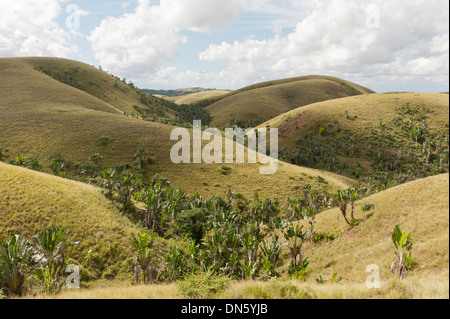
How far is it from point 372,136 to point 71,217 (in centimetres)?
11305

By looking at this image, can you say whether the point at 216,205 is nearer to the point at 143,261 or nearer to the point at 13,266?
the point at 143,261

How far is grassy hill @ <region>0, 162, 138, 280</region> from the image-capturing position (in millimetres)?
26766

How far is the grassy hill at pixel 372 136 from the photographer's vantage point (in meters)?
90.1

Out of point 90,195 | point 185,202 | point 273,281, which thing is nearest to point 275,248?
point 273,281

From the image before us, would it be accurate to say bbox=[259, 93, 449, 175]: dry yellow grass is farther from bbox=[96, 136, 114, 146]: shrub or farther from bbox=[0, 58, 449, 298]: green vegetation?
bbox=[96, 136, 114, 146]: shrub

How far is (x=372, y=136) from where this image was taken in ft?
351

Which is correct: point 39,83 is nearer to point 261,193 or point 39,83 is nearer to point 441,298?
point 261,193

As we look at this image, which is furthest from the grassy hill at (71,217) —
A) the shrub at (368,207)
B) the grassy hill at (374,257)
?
the shrub at (368,207)

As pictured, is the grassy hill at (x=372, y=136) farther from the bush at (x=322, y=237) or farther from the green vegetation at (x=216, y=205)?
the bush at (x=322, y=237)

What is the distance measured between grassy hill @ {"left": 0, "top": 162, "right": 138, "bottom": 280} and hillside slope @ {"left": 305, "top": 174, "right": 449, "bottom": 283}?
2062 centimetres

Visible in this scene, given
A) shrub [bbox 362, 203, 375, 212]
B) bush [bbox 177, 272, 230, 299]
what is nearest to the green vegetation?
bush [bbox 177, 272, 230, 299]

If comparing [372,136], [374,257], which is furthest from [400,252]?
[372,136]
